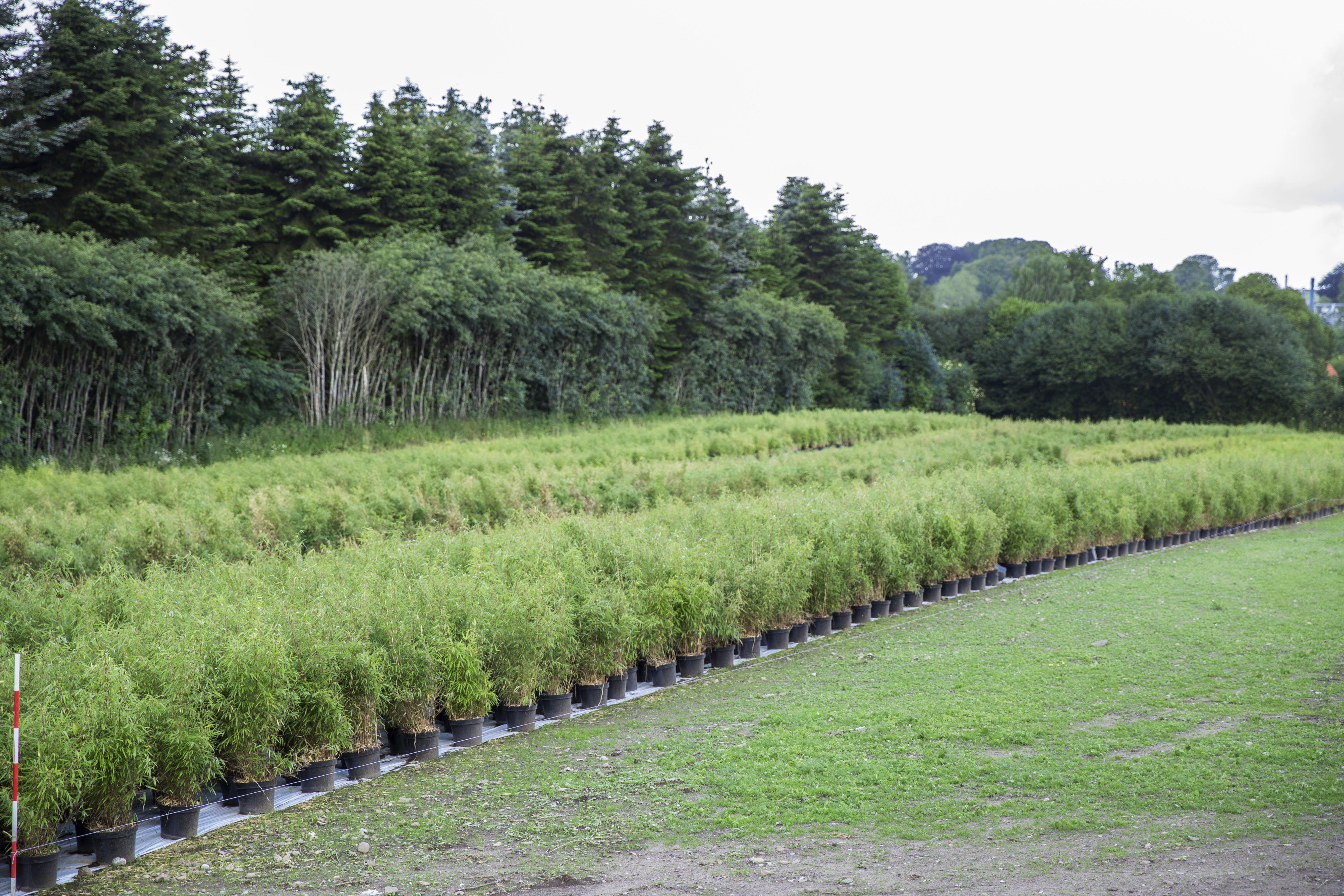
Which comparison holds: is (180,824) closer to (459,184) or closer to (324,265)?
(324,265)

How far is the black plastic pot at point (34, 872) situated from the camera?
11.5ft

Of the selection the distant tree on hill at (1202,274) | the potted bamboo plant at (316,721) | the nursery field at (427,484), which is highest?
the distant tree on hill at (1202,274)

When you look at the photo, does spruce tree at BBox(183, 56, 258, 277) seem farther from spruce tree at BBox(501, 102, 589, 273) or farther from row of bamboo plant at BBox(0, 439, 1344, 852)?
row of bamboo plant at BBox(0, 439, 1344, 852)

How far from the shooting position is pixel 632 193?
109 feet

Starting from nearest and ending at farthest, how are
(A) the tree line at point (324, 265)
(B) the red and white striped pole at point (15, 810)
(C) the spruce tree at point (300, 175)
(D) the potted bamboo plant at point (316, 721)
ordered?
(B) the red and white striped pole at point (15, 810)
(D) the potted bamboo plant at point (316, 721)
(A) the tree line at point (324, 265)
(C) the spruce tree at point (300, 175)

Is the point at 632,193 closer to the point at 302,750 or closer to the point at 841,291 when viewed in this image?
the point at 841,291

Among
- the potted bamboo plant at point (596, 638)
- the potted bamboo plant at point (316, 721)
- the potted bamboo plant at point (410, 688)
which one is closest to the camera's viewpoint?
the potted bamboo plant at point (316, 721)

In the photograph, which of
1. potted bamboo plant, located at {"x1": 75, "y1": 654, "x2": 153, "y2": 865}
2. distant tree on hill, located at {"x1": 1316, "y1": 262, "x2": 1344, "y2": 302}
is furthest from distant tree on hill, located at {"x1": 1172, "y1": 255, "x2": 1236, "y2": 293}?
potted bamboo plant, located at {"x1": 75, "y1": 654, "x2": 153, "y2": 865}

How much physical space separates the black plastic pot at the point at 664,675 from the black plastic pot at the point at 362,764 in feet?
6.52

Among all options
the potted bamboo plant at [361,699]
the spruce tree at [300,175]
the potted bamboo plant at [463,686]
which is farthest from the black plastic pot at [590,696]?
the spruce tree at [300,175]

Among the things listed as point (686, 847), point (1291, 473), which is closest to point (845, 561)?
point (686, 847)

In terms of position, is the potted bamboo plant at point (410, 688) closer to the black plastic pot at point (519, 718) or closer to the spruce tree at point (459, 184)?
the black plastic pot at point (519, 718)

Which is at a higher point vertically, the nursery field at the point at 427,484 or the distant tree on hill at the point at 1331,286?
the distant tree on hill at the point at 1331,286

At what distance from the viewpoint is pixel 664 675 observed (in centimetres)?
634
